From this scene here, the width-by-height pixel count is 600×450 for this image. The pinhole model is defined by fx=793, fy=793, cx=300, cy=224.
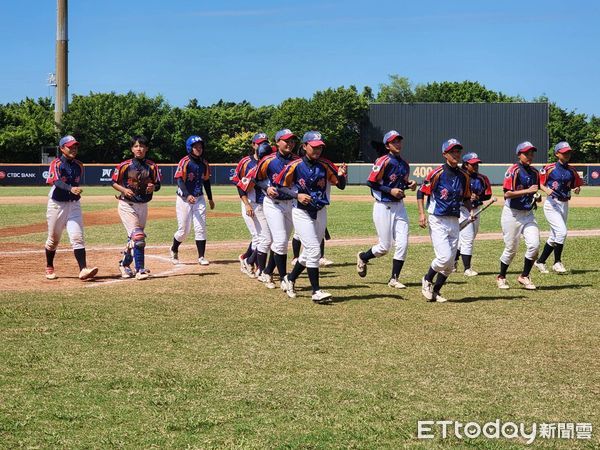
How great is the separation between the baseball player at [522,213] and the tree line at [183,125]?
53357mm

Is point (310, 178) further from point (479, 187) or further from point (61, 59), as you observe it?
point (61, 59)

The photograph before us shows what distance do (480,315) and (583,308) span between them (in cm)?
138

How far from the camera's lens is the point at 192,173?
13.4 m

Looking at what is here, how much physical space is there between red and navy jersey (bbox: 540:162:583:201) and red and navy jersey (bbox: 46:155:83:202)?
736 centimetres

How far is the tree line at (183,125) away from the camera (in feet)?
202

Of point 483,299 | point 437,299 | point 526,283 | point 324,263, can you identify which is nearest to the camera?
point 437,299

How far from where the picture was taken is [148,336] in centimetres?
770

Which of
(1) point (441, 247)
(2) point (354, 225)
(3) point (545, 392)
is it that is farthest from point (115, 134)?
(3) point (545, 392)

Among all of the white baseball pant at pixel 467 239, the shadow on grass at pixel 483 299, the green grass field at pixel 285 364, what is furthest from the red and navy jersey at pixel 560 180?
the shadow on grass at pixel 483 299

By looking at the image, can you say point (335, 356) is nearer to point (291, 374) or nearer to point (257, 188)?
point (291, 374)

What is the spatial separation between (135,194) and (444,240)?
4769 mm

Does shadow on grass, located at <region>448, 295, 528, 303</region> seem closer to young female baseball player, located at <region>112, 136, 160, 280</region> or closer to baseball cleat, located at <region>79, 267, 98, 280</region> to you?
young female baseball player, located at <region>112, 136, 160, 280</region>

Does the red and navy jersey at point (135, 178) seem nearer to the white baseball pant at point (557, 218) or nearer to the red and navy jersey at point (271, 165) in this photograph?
the red and navy jersey at point (271, 165)

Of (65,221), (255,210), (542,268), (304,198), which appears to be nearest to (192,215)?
(255,210)
